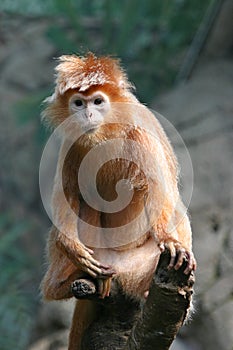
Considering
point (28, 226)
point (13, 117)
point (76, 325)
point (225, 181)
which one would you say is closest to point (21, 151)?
point (13, 117)

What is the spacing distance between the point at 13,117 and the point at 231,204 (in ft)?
11.6

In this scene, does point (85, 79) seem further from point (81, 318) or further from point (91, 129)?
point (81, 318)

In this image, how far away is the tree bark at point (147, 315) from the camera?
9.43ft

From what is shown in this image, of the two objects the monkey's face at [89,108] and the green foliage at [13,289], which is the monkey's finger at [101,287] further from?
the green foliage at [13,289]

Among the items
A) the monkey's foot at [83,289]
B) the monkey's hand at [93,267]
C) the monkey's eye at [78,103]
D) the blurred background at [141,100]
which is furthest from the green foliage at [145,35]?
the monkey's foot at [83,289]

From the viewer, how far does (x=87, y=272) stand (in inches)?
127

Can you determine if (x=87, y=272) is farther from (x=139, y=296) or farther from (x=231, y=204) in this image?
(x=231, y=204)

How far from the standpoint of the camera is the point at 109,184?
3.39 meters

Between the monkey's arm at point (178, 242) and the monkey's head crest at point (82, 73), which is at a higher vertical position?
the monkey's head crest at point (82, 73)

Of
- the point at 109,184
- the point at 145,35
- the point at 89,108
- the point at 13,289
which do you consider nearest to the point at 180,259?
the point at 109,184

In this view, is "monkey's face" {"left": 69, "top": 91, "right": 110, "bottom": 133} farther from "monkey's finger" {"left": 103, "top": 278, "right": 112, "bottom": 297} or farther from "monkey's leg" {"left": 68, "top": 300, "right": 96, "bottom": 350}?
"monkey's leg" {"left": 68, "top": 300, "right": 96, "bottom": 350}

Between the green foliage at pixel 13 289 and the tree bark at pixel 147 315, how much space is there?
3.03m

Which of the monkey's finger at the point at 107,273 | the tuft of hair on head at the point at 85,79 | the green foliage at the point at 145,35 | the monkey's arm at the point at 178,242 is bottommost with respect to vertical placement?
the monkey's finger at the point at 107,273

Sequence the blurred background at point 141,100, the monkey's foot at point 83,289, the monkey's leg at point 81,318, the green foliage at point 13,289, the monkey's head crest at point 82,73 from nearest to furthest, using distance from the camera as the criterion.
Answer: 1. the monkey's foot at point 83,289
2. the monkey's head crest at point 82,73
3. the monkey's leg at point 81,318
4. the blurred background at point 141,100
5. the green foliage at point 13,289
